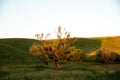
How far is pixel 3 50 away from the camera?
62188mm

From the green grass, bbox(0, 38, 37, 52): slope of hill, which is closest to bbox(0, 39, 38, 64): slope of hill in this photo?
the green grass

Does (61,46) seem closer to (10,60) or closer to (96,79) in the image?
(96,79)

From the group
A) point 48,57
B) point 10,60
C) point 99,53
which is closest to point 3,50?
point 10,60

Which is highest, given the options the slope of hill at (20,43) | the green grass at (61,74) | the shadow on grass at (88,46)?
the green grass at (61,74)

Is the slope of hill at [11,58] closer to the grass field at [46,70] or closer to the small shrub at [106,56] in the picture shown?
the grass field at [46,70]

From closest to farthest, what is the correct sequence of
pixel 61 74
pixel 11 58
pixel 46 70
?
pixel 61 74, pixel 46 70, pixel 11 58

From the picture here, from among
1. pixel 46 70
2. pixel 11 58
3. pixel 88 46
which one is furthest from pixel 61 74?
pixel 88 46

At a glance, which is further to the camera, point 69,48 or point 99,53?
point 99,53

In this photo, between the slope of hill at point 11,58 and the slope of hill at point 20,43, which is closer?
the slope of hill at point 11,58

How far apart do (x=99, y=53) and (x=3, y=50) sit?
26.1 metres

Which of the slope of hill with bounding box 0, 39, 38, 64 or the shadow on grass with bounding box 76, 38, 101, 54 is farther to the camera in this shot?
the shadow on grass with bounding box 76, 38, 101, 54

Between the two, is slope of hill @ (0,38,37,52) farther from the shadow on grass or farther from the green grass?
the green grass

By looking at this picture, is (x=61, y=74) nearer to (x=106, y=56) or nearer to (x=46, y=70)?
(x=46, y=70)

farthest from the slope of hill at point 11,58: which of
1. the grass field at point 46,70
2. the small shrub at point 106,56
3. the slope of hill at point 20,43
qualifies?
the slope of hill at point 20,43
